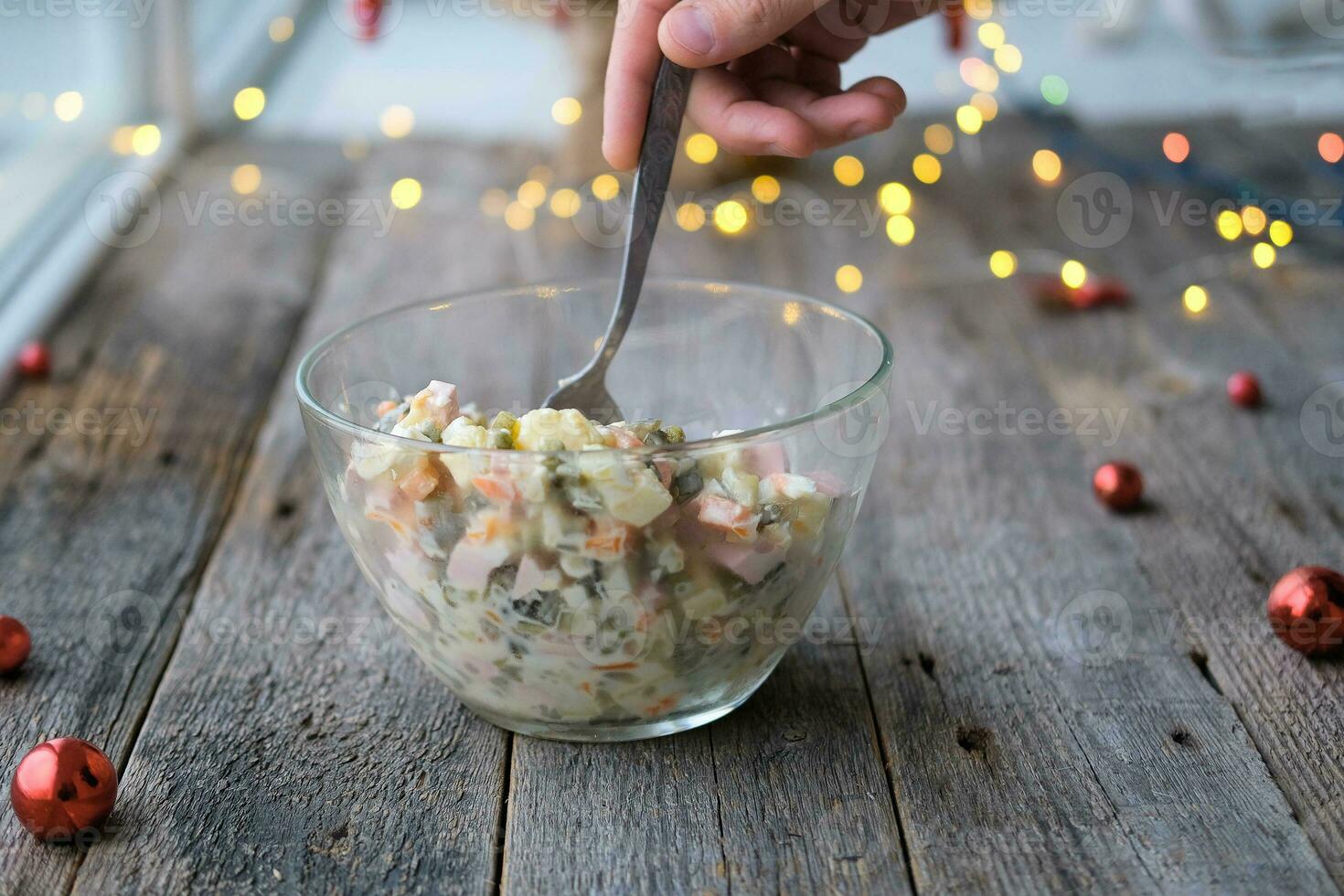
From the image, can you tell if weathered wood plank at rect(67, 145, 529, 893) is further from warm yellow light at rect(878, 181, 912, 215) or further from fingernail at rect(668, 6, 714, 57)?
warm yellow light at rect(878, 181, 912, 215)

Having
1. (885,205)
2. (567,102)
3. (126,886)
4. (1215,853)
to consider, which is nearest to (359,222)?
(567,102)

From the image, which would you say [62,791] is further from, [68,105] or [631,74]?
[68,105]

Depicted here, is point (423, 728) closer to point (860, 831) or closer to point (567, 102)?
point (860, 831)

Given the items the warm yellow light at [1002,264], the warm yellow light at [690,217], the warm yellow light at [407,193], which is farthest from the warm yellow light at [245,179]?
the warm yellow light at [1002,264]

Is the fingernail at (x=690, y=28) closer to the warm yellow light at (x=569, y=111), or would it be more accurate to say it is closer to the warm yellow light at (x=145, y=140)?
the warm yellow light at (x=569, y=111)

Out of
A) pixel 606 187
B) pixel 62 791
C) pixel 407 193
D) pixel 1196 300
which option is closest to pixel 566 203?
pixel 606 187

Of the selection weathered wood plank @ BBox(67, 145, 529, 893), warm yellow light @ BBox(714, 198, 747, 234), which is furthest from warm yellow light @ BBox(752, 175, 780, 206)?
weathered wood plank @ BBox(67, 145, 529, 893)
